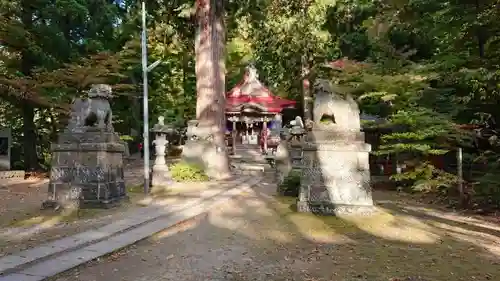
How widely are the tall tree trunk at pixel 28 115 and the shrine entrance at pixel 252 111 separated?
442 inches

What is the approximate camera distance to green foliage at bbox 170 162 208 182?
1439 cm

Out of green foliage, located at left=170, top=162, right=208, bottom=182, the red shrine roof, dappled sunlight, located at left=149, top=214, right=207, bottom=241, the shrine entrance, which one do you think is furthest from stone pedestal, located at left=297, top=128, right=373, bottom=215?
the red shrine roof

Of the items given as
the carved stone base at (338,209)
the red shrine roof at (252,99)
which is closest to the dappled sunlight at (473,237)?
the carved stone base at (338,209)

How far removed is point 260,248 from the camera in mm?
5797

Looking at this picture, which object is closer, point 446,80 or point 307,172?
point 307,172

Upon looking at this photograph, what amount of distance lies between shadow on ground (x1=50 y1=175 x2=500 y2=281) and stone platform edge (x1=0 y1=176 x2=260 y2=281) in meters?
0.18

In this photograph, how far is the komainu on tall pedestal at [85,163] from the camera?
8.63 meters

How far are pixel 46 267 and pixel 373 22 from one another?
16.4m

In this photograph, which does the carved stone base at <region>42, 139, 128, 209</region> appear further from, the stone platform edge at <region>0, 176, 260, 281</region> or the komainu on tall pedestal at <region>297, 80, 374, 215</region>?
the komainu on tall pedestal at <region>297, 80, 374, 215</region>

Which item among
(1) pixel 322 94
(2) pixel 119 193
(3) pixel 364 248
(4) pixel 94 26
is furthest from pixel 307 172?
(4) pixel 94 26

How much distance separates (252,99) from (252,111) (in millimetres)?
1031

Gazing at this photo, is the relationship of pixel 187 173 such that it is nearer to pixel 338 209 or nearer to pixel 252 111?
pixel 338 209

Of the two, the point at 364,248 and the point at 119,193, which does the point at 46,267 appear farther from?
the point at 119,193

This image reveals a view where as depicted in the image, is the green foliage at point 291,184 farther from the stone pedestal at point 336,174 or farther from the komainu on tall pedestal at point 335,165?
the stone pedestal at point 336,174
